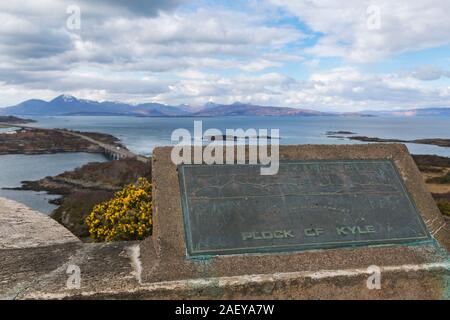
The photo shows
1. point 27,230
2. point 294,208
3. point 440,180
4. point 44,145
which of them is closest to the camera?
point 294,208

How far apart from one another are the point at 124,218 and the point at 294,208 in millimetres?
2410

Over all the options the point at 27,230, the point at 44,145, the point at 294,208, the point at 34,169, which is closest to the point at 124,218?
the point at 27,230

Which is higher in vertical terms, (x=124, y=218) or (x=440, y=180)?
(x=124, y=218)

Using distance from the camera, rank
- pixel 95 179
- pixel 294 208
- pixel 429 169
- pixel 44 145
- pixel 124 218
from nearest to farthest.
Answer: pixel 294 208 < pixel 124 218 < pixel 95 179 < pixel 429 169 < pixel 44 145

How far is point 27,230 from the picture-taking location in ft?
19.5

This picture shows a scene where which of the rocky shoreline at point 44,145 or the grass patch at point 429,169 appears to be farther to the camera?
the rocky shoreline at point 44,145

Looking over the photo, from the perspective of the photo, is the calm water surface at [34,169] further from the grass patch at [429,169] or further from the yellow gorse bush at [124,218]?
the grass patch at [429,169]

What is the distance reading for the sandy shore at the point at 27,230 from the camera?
17.3 feet

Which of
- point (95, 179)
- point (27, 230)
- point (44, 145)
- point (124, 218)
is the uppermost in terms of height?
point (124, 218)

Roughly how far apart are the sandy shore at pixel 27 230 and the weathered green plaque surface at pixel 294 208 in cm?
212

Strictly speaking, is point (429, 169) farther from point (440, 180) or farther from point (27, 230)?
point (27, 230)

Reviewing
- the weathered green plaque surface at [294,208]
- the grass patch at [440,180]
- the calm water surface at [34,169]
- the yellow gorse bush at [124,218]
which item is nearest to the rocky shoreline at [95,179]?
the calm water surface at [34,169]
